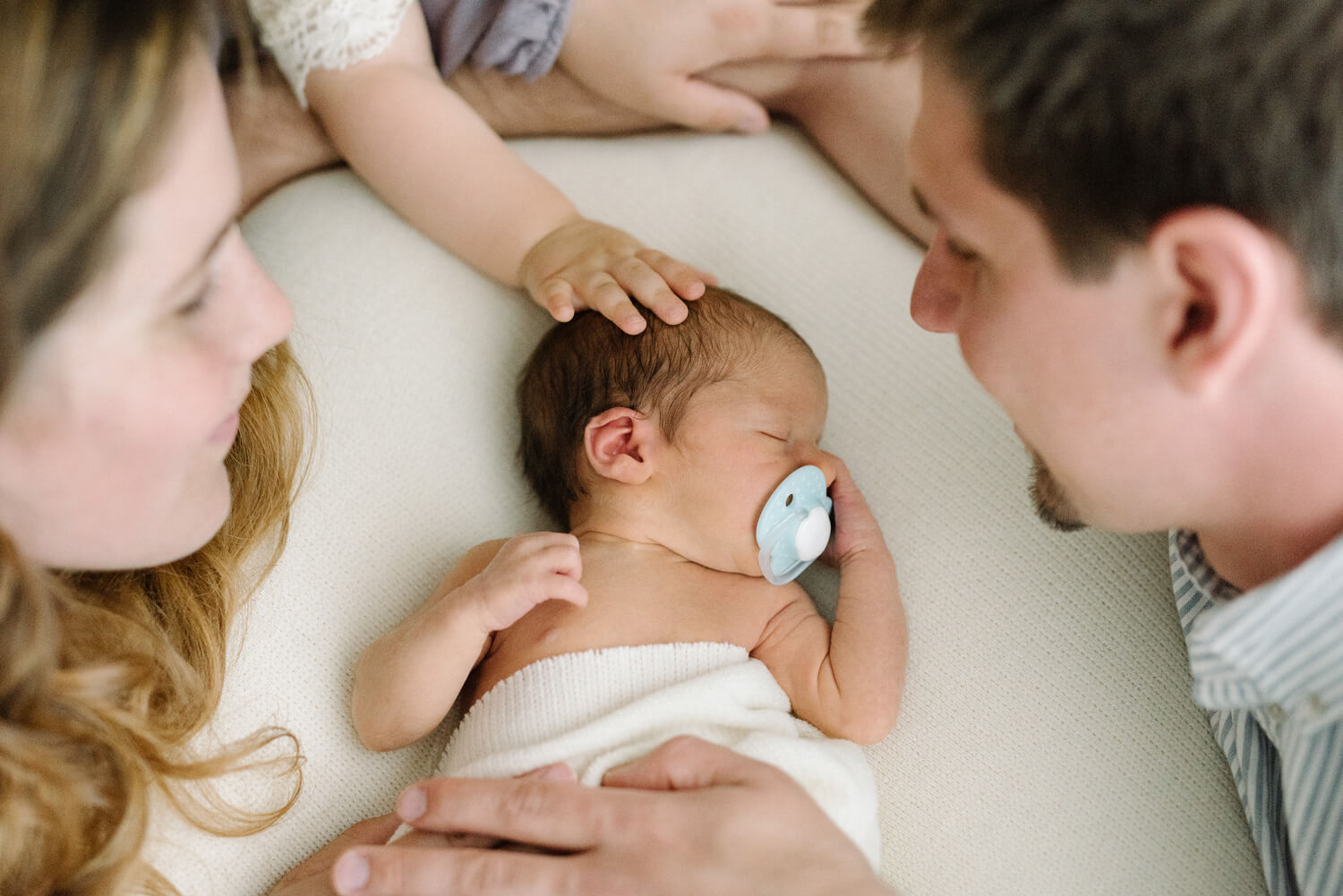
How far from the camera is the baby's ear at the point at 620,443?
1.29m

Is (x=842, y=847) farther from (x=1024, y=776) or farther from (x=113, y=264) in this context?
(x=113, y=264)

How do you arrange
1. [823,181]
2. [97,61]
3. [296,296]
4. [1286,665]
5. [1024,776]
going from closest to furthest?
[97,61] → [1286,665] → [1024,776] → [296,296] → [823,181]

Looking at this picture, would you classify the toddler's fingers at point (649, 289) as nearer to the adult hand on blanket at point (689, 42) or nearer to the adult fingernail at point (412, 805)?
the adult hand on blanket at point (689, 42)

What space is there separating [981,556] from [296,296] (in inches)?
38.9

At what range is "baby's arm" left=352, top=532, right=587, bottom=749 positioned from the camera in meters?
1.16

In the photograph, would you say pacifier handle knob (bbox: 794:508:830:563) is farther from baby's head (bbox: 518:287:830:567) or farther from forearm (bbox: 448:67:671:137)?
forearm (bbox: 448:67:671:137)

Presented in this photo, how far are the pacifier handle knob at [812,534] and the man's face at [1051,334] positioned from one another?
327mm

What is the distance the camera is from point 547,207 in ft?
4.80

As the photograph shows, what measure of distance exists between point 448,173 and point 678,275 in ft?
1.27

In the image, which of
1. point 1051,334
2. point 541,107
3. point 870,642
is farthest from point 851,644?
point 541,107

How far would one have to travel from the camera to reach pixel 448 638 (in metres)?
1.16

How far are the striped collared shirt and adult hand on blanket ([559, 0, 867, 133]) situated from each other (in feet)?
3.05

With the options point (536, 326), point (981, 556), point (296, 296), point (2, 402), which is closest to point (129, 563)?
point (2, 402)

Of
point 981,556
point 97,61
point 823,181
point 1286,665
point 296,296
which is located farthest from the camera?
point 823,181
